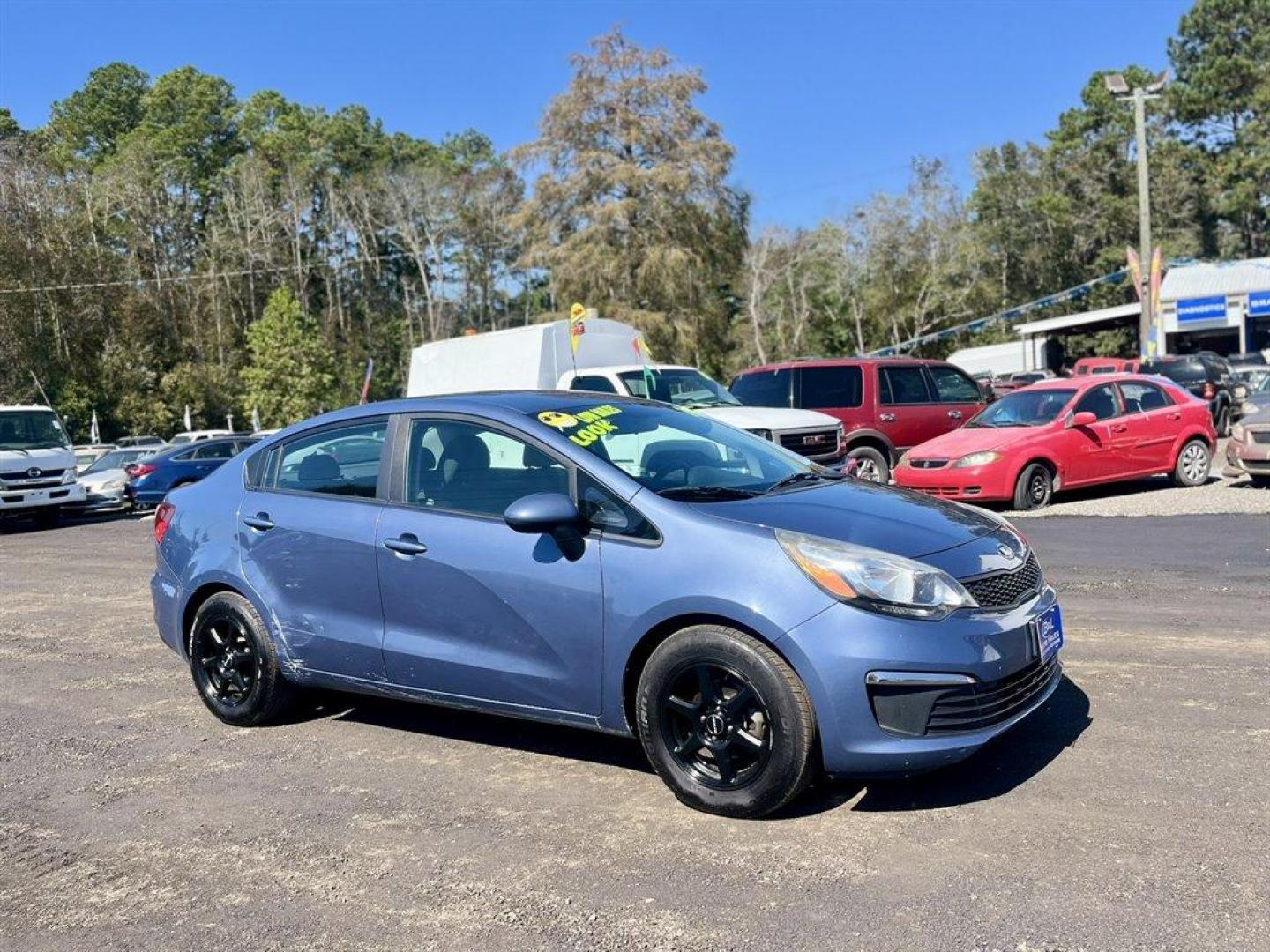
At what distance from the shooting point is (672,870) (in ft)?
12.5

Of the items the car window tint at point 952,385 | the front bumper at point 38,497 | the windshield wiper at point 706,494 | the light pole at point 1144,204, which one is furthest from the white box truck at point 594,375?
the light pole at point 1144,204

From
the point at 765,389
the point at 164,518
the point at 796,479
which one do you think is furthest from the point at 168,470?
the point at 796,479

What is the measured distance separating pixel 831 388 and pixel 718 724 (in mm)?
12188

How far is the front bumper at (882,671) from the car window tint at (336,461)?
7.60 ft

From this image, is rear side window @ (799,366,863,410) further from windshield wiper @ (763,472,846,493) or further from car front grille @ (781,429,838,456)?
windshield wiper @ (763,472,846,493)

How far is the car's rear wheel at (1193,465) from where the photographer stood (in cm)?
1439

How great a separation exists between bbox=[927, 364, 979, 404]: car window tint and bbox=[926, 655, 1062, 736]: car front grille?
12750mm

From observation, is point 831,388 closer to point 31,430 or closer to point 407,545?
point 407,545

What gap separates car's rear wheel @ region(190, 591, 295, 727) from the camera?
5.59m

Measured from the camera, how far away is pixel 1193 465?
47.4 feet

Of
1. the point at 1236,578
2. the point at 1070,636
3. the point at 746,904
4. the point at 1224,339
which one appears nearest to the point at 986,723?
the point at 746,904

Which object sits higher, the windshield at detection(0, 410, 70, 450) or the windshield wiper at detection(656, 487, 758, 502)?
the windshield at detection(0, 410, 70, 450)

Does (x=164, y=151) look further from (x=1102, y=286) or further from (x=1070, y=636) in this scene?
(x=1070, y=636)

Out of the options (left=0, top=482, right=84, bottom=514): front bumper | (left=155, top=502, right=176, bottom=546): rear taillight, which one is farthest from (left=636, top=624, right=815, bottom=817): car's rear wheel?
(left=0, top=482, right=84, bottom=514): front bumper
